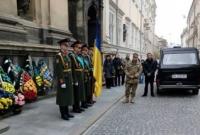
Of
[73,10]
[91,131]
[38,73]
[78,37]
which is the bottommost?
[91,131]

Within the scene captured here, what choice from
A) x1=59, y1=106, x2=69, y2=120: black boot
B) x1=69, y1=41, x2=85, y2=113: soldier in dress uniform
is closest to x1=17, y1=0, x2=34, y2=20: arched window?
x1=69, y1=41, x2=85, y2=113: soldier in dress uniform

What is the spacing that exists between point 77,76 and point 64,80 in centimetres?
112

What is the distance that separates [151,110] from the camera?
1045 cm

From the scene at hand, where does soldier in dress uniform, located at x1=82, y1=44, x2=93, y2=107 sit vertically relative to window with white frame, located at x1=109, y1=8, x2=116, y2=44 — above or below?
below

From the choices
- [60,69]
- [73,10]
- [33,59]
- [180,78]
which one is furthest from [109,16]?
[60,69]

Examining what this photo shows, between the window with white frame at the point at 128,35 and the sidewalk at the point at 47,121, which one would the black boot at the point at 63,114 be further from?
the window with white frame at the point at 128,35

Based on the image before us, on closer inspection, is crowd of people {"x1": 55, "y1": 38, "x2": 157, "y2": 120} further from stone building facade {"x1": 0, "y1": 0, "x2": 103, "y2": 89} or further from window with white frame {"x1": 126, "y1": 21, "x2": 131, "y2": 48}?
window with white frame {"x1": 126, "y1": 21, "x2": 131, "y2": 48}

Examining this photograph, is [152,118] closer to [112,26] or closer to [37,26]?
[37,26]

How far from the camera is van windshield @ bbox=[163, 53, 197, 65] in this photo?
46.7ft

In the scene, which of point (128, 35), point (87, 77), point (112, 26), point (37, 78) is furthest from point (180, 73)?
point (128, 35)

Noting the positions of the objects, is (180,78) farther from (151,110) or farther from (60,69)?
(60,69)

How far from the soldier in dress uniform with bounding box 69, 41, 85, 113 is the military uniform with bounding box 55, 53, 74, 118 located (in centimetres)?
64

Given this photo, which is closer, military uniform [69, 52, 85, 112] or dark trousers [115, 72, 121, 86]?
military uniform [69, 52, 85, 112]

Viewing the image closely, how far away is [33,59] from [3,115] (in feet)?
9.76
